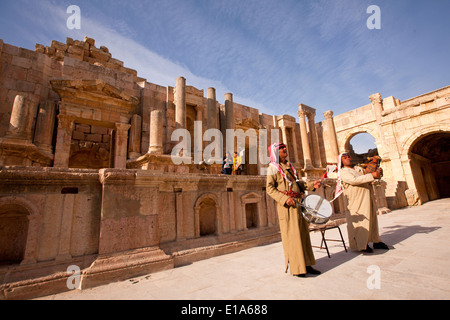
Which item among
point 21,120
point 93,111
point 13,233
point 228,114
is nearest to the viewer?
point 13,233

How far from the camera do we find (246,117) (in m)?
15.7

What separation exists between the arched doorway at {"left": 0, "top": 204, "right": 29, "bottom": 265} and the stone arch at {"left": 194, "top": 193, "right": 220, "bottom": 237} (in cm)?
305

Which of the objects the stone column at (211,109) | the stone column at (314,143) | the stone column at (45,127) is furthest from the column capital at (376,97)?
the stone column at (45,127)

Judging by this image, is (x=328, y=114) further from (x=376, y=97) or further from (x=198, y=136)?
(x=198, y=136)

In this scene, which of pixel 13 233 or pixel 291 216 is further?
pixel 13 233

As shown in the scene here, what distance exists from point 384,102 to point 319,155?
759 cm

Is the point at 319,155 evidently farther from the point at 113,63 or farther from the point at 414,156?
the point at 113,63

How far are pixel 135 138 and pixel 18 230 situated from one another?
7314 mm

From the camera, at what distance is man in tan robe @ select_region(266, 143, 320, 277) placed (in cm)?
312

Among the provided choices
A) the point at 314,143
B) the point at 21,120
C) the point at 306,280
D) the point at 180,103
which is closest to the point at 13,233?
the point at 306,280

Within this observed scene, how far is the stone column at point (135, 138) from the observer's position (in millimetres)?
10258

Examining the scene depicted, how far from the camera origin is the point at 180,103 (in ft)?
38.5

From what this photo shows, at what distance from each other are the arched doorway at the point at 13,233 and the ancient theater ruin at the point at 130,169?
2cm
